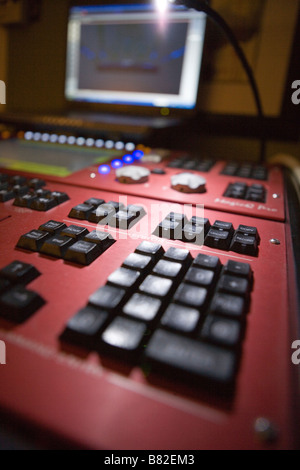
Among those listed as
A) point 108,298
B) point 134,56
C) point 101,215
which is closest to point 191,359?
point 108,298

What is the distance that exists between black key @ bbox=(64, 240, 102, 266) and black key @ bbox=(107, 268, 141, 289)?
0.21 feet

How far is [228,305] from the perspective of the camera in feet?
1.03

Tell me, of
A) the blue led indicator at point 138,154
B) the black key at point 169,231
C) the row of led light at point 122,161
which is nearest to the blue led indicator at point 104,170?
the row of led light at point 122,161


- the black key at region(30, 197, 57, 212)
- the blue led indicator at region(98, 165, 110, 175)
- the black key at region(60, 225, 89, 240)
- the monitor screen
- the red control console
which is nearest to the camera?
the red control console

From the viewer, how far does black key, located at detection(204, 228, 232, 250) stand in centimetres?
46

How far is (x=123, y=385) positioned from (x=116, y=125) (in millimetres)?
815

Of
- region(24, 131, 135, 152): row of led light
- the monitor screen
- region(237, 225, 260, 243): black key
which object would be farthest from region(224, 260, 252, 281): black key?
the monitor screen

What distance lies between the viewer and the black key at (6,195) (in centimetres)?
57

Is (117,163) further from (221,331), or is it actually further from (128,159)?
(221,331)

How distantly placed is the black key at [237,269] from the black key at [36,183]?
0.43m

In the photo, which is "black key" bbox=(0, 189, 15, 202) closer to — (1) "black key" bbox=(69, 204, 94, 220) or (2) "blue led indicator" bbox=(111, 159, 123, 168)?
(1) "black key" bbox=(69, 204, 94, 220)

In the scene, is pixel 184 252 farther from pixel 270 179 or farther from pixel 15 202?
pixel 270 179

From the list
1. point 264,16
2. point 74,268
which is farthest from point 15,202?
point 264,16

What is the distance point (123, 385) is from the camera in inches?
10.0
